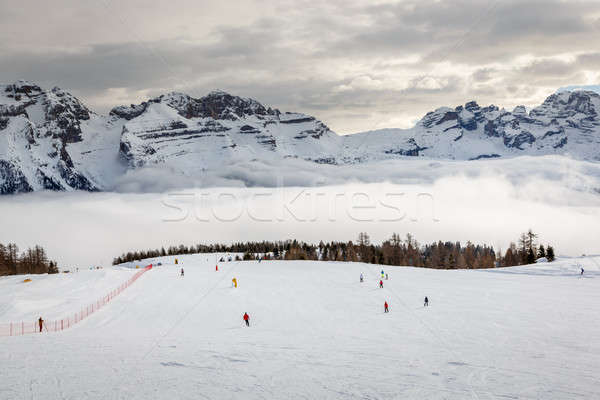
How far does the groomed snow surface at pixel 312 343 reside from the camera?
83.7ft

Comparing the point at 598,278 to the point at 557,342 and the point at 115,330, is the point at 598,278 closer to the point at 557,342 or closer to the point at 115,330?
the point at 557,342

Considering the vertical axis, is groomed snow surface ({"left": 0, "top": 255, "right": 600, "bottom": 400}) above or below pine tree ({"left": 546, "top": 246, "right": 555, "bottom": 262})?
below

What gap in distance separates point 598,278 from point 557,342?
39.4 metres

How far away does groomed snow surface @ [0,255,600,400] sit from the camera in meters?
25.5

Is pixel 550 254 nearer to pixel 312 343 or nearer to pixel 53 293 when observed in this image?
pixel 312 343

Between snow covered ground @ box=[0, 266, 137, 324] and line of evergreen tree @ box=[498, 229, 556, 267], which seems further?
line of evergreen tree @ box=[498, 229, 556, 267]

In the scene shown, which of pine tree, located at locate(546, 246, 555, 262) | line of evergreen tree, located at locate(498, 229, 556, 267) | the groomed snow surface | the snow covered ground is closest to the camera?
the groomed snow surface

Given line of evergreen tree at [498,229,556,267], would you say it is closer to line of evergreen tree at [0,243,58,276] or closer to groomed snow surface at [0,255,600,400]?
groomed snow surface at [0,255,600,400]

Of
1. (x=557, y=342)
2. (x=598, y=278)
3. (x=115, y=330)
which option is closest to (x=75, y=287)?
(x=115, y=330)

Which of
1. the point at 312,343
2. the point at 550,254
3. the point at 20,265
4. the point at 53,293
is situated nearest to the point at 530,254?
the point at 550,254

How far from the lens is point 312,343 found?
35188 mm

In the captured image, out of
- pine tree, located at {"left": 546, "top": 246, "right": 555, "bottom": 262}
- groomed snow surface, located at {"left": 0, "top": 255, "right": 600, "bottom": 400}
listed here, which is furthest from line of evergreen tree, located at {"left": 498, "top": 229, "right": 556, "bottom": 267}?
groomed snow surface, located at {"left": 0, "top": 255, "right": 600, "bottom": 400}

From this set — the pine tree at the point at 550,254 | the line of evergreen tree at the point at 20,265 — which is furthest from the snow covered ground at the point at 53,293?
the pine tree at the point at 550,254

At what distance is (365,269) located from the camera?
83.9 metres
